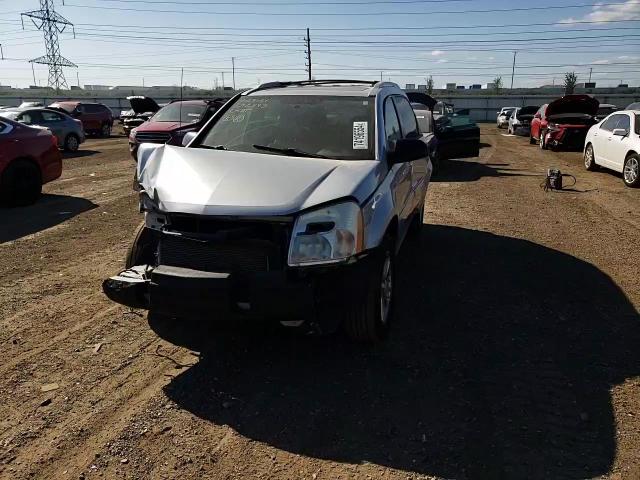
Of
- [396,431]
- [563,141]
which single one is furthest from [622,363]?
[563,141]

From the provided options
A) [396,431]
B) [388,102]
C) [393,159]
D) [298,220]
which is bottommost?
[396,431]

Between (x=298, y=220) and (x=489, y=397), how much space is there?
5.17 ft

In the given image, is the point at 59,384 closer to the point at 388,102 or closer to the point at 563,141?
the point at 388,102

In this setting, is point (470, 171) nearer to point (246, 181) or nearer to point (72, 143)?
point (246, 181)

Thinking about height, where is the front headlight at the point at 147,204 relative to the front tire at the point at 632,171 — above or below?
above

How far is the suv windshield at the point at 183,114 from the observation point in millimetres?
13824

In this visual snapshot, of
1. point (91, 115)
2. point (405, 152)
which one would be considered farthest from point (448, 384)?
point (91, 115)

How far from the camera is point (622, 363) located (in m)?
3.63

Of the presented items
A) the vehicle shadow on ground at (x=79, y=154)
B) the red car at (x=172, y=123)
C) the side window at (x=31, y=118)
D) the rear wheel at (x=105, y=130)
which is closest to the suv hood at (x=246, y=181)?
the red car at (x=172, y=123)

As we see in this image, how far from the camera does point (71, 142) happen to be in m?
18.0

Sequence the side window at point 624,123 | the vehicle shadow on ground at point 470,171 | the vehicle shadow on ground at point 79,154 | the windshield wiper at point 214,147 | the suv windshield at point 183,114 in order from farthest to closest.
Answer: the vehicle shadow on ground at point 79,154 → the suv windshield at point 183,114 → the vehicle shadow on ground at point 470,171 → the side window at point 624,123 → the windshield wiper at point 214,147

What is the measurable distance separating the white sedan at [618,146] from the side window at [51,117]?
1638 cm

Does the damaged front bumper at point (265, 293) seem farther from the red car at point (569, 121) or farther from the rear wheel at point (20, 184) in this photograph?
the red car at point (569, 121)

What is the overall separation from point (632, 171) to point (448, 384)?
9.51 m
